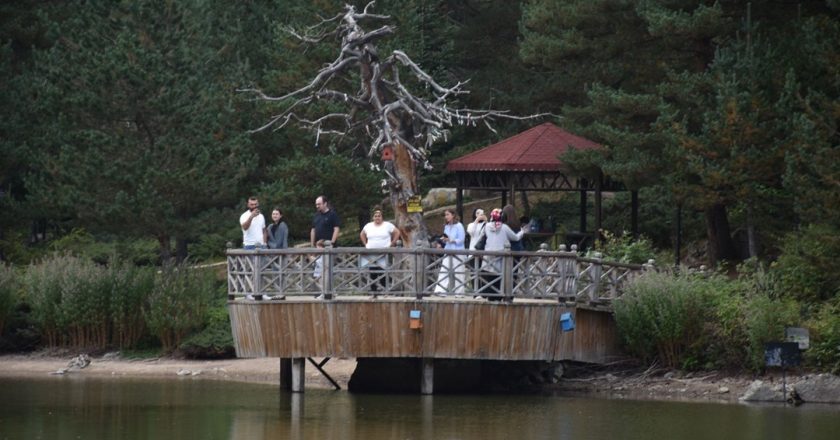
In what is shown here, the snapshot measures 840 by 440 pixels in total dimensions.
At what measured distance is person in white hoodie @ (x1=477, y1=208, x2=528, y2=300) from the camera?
25.3 metres

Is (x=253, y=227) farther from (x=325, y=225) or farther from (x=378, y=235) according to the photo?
(x=378, y=235)

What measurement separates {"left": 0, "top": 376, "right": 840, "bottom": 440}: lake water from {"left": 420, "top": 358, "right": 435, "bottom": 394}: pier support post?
237mm

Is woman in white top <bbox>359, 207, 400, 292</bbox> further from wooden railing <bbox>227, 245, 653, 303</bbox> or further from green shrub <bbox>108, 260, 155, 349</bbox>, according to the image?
green shrub <bbox>108, 260, 155, 349</bbox>

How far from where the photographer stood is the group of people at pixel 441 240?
25.3m

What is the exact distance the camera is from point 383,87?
112 feet

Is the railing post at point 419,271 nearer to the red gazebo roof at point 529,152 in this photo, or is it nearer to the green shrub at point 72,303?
the green shrub at point 72,303

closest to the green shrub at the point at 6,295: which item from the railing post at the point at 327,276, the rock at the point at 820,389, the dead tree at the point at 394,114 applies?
the dead tree at the point at 394,114

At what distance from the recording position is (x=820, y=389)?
24.6 meters

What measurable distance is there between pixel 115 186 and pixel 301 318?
14527mm

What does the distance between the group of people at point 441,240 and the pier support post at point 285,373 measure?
2.01m

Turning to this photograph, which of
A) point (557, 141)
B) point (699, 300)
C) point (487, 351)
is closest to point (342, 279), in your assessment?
point (487, 351)

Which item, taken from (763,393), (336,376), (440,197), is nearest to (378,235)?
(336,376)

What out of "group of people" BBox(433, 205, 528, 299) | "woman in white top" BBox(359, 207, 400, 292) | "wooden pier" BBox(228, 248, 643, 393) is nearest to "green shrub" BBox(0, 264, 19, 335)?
"wooden pier" BBox(228, 248, 643, 393)

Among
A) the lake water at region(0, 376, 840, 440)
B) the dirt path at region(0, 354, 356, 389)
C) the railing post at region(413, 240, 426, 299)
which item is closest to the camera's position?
the lake water at region(0, 376, 840, 440)
